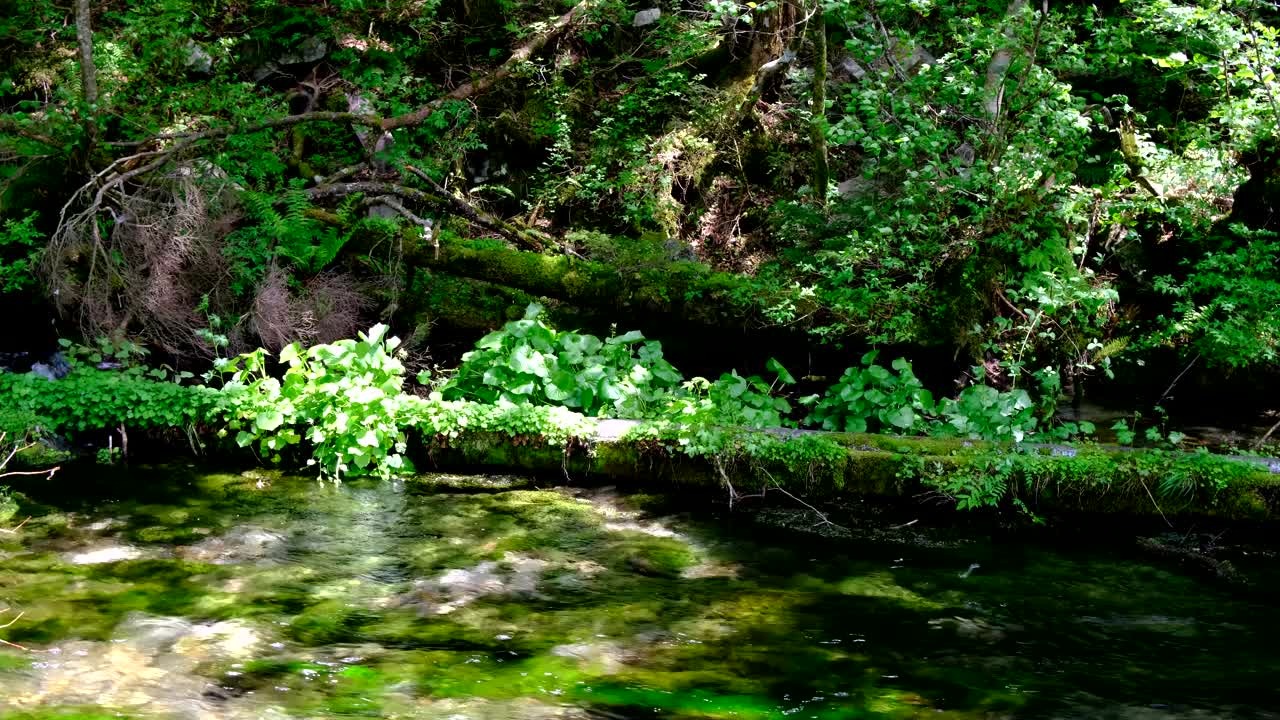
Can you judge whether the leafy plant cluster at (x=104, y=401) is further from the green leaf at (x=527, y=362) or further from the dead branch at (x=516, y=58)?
the dead branch at (x=516, y=58)

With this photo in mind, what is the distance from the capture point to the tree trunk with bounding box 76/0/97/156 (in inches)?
390

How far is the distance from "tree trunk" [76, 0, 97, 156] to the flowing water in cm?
430

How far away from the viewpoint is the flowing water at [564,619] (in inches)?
177

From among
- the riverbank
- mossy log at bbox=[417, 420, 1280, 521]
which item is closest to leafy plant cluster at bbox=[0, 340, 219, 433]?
the riverbank

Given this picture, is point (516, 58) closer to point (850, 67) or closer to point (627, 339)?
point (850, 67)

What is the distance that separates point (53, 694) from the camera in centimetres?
424

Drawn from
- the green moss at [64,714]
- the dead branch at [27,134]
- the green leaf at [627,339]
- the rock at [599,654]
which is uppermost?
the dead branch at [27,134]

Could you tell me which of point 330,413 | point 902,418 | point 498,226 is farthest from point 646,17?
point 330,413

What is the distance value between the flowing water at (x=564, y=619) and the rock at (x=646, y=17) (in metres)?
9.13

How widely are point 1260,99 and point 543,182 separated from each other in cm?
818

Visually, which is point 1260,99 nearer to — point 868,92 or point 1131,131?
point 1131,131

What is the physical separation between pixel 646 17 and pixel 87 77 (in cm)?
753

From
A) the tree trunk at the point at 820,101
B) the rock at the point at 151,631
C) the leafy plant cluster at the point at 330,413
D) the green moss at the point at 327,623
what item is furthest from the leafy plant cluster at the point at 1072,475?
the rock at the point at 151,631

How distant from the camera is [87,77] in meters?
10.3
